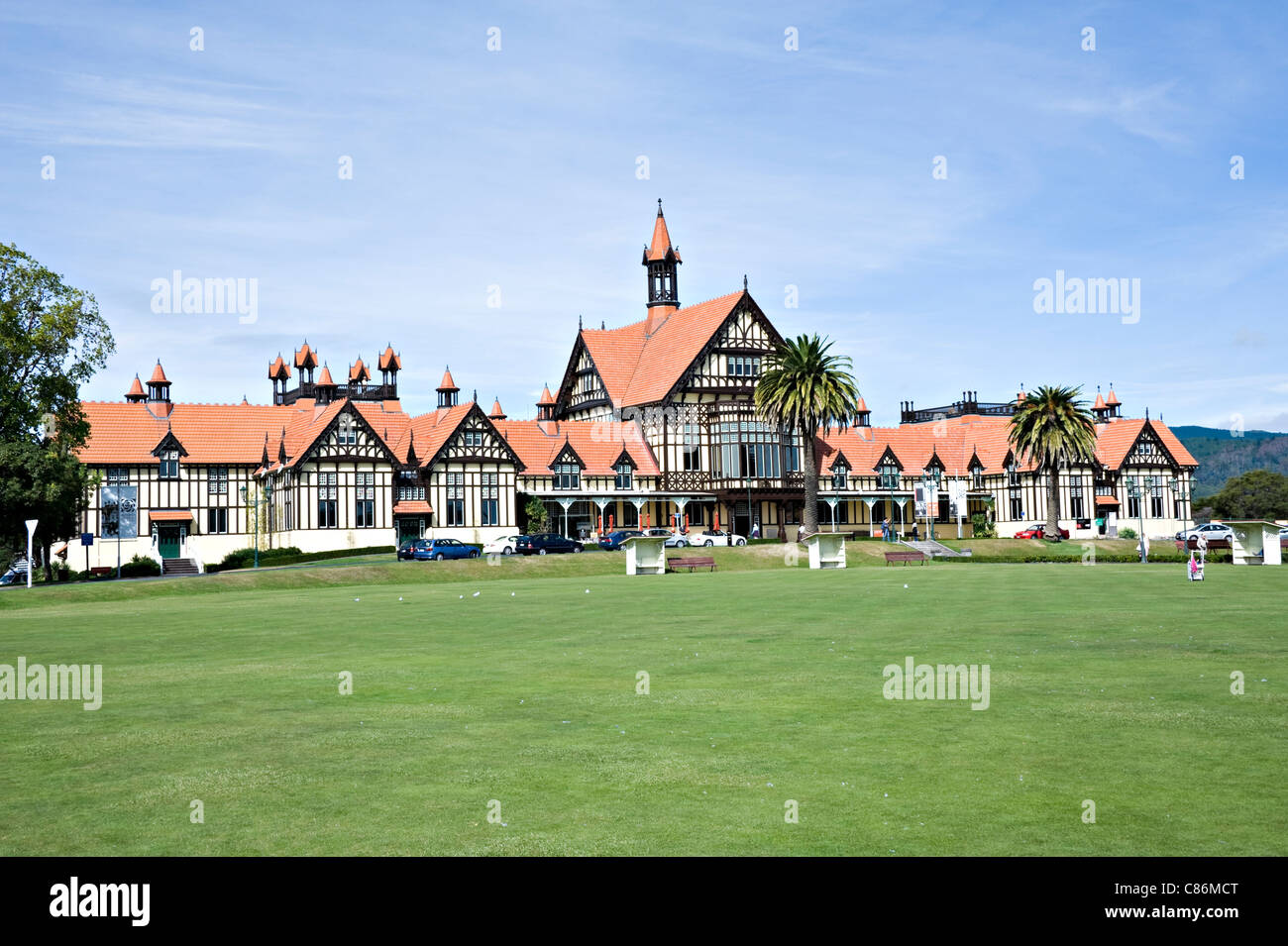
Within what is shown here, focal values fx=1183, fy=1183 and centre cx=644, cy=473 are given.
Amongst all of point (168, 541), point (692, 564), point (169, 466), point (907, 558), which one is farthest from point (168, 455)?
point (907, 558)

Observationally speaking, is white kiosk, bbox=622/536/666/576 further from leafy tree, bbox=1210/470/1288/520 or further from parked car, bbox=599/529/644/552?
leafy tree, bbox=1210/470/1288/520

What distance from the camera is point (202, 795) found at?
34.9 ft

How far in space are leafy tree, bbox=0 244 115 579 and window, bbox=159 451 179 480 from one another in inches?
1123

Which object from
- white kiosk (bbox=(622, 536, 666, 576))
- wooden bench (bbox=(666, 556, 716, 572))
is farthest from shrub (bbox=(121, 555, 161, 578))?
wooden bench (bbox=(666, 556, 716, 572))

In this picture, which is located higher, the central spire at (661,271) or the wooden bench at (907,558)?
the central spire at (661,271)

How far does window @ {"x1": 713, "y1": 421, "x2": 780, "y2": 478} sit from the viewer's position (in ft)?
307

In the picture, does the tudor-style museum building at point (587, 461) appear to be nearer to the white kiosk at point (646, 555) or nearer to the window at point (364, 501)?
the window at point (364, 501)

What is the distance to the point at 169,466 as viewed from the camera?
86500 mm

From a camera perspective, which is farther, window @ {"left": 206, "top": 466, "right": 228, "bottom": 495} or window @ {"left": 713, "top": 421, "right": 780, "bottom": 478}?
window @ {"left": 713, "top": 421, "right": 780, "bottom": 478}

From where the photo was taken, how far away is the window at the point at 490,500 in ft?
281

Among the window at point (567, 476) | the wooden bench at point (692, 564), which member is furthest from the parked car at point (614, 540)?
the wooden bench at point (692, 564)

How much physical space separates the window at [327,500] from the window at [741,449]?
29.9 metres
